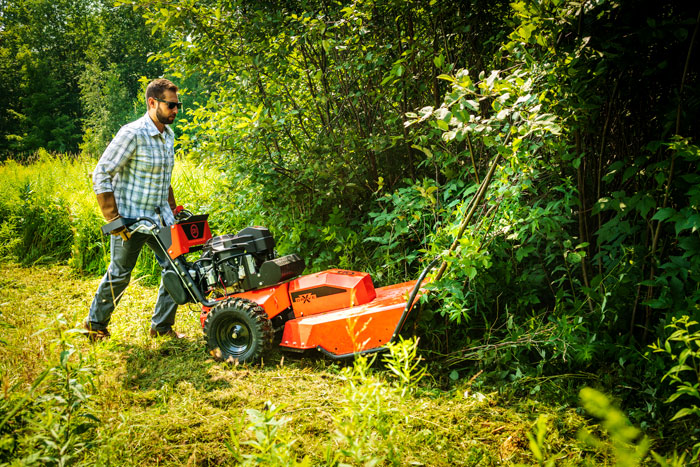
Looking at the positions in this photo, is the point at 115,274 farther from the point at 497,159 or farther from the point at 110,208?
the point at 497,159

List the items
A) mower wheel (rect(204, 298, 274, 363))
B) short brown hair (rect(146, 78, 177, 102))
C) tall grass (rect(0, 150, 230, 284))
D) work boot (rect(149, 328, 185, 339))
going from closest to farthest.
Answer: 1. mower wheel (rect(204, 298, 274, 363))
2. short brown hair (rect(146, 78, 177, 102))
3. work boot (rect(149, 328, 185, 339))
4. tall grass (rect(0, 150, 230, 284))

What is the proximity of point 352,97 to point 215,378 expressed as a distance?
2759 mm

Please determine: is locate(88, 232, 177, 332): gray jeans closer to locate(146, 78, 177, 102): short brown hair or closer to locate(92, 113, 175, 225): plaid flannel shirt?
locate(92, 113, 175, 225): plaid flannel shirt

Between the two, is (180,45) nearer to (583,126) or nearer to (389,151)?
(389,151)

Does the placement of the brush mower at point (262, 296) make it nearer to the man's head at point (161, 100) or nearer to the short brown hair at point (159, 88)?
the man's head at point (161, 100)

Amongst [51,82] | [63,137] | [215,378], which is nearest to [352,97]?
[215,378]

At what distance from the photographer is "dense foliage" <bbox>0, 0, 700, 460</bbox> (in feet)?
7.75

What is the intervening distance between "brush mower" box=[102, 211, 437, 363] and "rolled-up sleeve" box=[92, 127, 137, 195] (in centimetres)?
31

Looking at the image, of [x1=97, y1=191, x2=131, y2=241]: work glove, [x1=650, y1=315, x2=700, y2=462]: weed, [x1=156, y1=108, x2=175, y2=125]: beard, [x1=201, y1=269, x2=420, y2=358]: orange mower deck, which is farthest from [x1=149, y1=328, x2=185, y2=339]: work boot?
[x1=650, y1=315, x2=700, y2=462]: weed

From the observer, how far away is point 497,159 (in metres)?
2.46

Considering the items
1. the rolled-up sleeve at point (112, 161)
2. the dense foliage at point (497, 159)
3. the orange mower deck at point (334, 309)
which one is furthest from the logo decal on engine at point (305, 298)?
the rolled-up sleeve at point (112, 161)

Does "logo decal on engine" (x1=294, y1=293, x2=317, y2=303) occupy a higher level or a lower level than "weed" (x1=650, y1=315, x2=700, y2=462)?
higher

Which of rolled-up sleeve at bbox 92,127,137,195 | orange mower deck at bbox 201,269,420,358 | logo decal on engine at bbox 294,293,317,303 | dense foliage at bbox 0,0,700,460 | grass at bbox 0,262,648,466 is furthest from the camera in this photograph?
rolled-up sleeve at bbox 92,127,137,195

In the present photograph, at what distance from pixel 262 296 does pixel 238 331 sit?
31 centimetres
